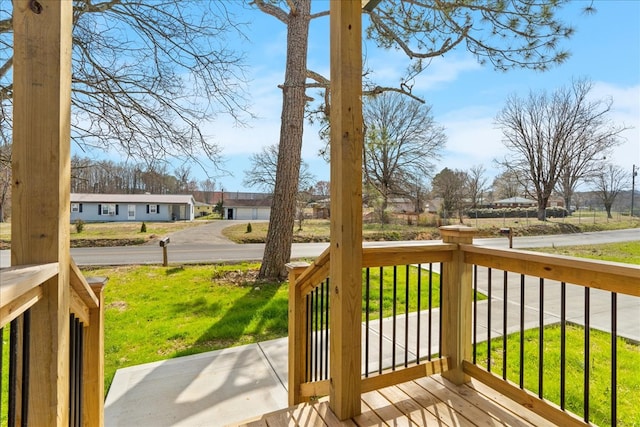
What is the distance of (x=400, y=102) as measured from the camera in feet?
36.6

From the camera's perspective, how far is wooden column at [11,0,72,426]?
0.92m

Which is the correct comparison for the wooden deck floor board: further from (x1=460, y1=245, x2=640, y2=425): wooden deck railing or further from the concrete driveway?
the concrete driveway

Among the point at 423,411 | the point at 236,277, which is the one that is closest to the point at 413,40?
the point at 423,411

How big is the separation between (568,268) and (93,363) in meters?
2.34

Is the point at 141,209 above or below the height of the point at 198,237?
above

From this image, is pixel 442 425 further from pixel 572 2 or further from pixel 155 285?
pixel 155 285

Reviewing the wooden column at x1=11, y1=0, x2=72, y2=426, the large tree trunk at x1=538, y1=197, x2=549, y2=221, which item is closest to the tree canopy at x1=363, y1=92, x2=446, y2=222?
the large tree trunk at x1=538, y1=197, x2=549, y2=221

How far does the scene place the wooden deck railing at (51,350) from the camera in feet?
2.47

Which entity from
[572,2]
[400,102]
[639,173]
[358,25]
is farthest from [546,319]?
[400,102]

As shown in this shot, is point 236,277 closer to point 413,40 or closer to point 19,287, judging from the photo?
point 413,40

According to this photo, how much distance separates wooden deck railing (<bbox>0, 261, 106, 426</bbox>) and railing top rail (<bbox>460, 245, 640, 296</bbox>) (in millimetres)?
1864

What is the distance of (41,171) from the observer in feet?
3.05

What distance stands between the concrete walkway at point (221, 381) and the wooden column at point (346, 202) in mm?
650

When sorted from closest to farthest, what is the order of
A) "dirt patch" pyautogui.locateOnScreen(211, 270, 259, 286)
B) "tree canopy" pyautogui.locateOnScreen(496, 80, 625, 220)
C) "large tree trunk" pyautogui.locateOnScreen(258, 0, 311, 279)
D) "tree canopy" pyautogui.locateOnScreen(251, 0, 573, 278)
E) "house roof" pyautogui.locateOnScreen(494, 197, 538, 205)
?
1. "tree canopy" pyautogui.locateOnScreen(251, 0, 573, 278)
2. "tree canopy" pyautogui.locateOnScreen(496, 80, 625, 220)
3. "large tree trunk" pyautogui.locateOnScreen(258, 0, 311, 279)
4. "dirt patch" pyautogui.locateOnScreen(211, 270, 259, 286)
5. "house roof" pyautogui.locateOnScreen(494, 197, 538, 205)
